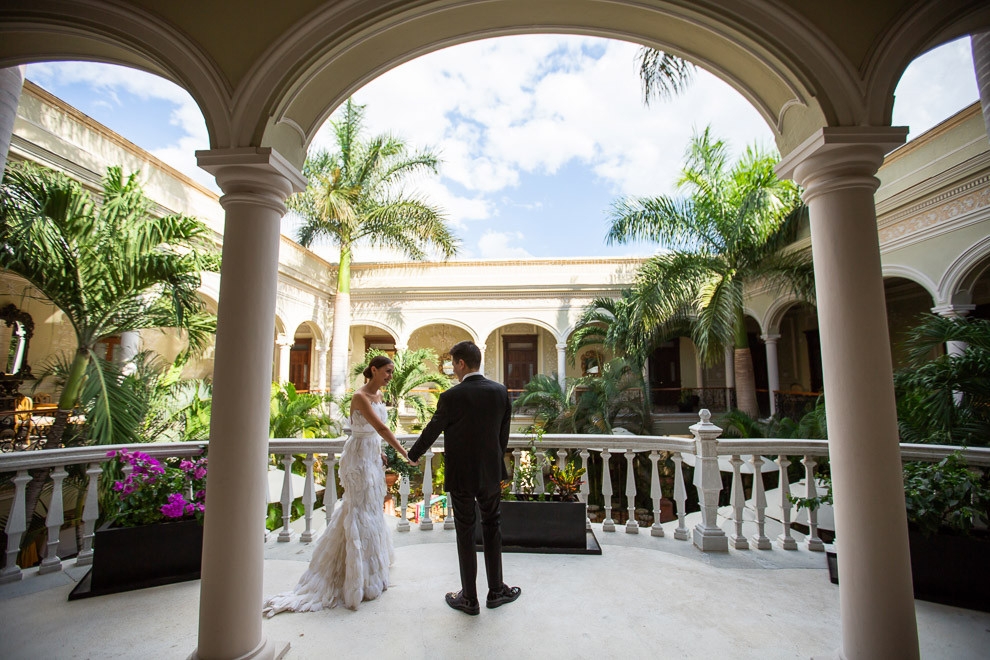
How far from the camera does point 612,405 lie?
11398 millimetres

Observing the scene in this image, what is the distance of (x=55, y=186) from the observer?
4.47m

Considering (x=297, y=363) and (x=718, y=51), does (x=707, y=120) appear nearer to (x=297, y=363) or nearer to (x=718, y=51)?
(x=718, y=51)

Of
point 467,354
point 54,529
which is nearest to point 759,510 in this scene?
point 467,354

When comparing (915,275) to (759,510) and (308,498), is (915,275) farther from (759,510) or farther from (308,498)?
(308,498)

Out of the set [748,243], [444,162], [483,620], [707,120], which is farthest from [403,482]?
[444,162]

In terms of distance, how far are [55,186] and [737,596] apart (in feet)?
21.3

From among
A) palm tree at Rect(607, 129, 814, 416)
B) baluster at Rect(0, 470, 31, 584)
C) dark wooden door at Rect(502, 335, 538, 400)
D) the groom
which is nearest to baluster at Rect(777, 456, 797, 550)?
the groom

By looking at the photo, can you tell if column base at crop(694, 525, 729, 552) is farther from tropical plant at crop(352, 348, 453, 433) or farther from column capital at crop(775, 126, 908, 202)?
tropical plant at crop(352, 348, 453, 433)

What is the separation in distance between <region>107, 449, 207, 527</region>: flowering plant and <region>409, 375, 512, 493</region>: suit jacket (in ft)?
6.21

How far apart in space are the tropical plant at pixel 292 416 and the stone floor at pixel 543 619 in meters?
5.69

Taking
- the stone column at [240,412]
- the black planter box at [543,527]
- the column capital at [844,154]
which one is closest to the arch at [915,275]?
the column capital at [844,154]

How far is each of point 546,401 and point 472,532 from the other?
32.5 ft

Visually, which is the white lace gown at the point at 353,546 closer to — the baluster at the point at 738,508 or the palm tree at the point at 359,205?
the baluster at the point at 738,508

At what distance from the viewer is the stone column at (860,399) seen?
7.06 feet
